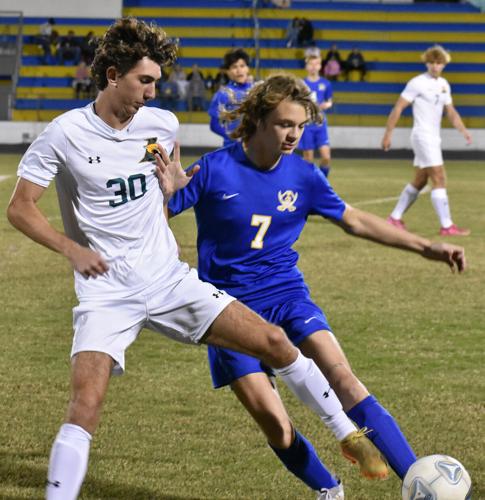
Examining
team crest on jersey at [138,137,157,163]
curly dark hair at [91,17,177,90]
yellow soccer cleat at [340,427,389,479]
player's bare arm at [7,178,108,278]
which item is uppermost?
curly dark hair at [91,17,177,90]

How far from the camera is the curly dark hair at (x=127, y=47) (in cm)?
436

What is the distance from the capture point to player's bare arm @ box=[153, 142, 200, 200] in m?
4.54

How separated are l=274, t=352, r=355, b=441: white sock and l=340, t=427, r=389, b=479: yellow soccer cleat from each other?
45 millimetres

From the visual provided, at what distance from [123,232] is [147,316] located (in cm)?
33

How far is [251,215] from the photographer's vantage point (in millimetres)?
4895

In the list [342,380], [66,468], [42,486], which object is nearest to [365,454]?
[342,380]

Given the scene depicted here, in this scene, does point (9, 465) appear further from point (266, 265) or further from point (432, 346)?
point (432, 346)

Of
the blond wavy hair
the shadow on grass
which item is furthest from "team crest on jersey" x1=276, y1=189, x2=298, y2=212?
the blond wavy hair

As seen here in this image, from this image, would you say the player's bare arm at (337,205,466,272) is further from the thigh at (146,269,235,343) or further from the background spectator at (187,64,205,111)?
the background spectator at (187,64,205,111)

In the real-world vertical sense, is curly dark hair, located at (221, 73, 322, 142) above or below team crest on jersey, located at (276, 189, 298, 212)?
above

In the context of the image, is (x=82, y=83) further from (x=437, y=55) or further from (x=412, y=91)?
(x=437, y=55)

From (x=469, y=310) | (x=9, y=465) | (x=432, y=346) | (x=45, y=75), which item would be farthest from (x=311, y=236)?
(x=45, y=75)

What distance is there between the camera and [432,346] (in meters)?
8.04

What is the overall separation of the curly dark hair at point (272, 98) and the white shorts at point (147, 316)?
79cm
